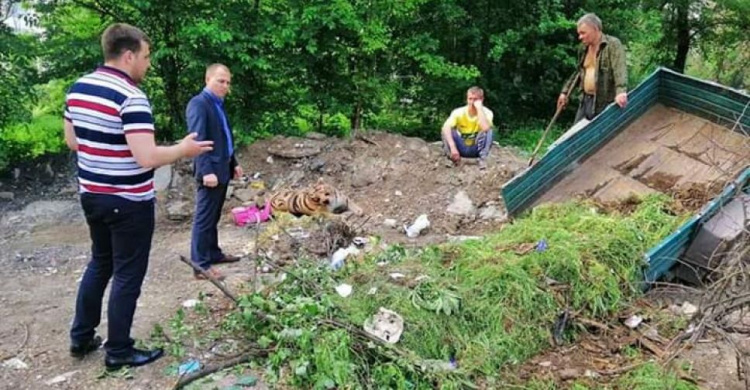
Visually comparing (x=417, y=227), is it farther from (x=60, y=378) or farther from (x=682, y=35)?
(x=682, y=35)

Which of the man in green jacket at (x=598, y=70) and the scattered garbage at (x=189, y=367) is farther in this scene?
the man in green jacket at (x=598, y=70)

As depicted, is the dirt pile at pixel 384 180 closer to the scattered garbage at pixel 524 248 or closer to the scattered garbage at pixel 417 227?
the scattered garbage at pixel 417 227

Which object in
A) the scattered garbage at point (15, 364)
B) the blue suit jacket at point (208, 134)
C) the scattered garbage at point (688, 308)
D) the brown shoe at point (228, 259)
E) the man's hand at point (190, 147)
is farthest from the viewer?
the brown shoe at point (228, 259)

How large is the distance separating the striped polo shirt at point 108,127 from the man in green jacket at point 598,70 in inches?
148

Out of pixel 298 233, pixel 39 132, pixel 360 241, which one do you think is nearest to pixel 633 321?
pixel 360 241

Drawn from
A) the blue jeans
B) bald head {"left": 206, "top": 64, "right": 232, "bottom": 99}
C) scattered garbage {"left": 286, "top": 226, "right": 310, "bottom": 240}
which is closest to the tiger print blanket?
scattered garbage {"left": 286, "top": 226, "right": 310, "bottom": 240}

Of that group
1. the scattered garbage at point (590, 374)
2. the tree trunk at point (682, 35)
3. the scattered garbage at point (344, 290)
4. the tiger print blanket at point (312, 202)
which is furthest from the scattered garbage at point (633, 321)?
the tree trunk at point (682, 35)

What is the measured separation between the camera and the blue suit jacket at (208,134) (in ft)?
14.1

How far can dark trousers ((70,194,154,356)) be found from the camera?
3111 millimetres

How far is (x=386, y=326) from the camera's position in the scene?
339 cm

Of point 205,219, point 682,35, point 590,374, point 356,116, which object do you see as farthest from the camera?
point 682,35

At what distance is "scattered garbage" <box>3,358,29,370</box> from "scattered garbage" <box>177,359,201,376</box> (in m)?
0.84

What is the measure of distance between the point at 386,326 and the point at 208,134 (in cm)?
188

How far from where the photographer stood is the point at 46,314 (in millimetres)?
4094
